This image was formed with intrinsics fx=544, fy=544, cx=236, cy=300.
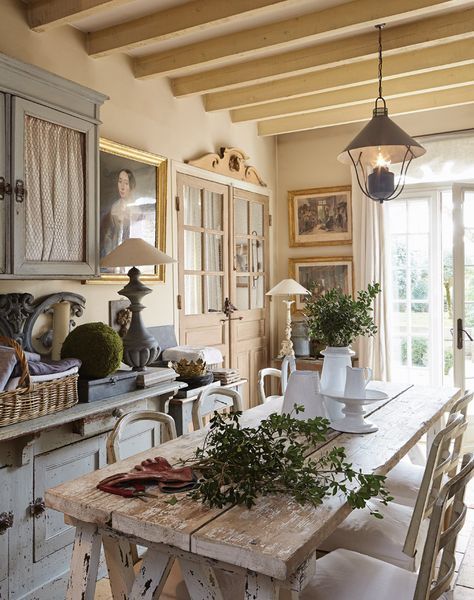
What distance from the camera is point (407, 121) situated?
15.3 ft

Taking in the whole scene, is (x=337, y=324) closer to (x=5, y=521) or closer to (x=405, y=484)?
(x=405, y=484)

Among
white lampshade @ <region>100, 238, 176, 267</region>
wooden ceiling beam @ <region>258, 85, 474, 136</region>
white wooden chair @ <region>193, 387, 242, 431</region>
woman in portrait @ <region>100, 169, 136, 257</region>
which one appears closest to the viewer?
white wooden chair @ <region>193, 387, 242, 431</region>

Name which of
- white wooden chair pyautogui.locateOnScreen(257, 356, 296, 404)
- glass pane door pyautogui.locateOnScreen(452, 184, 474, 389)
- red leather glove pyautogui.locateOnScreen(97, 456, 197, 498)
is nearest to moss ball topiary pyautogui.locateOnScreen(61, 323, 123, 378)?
white wooden chair pyautogui.locateOnScreen(257, 356, 296, 404)

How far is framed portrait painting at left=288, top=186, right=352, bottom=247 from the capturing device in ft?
16.2

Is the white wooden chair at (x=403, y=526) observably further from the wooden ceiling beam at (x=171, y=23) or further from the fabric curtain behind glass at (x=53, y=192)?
the wooden ceiling beam at (x=171, y=23)

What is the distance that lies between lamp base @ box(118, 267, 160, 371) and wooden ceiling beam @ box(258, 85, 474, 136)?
2.45m

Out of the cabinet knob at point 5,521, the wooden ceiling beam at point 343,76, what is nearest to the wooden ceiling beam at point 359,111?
the wooden ceiling beam at point 343,76

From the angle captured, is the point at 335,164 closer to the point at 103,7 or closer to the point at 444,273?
the point at 444,273

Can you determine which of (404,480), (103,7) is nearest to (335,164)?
(103,7)

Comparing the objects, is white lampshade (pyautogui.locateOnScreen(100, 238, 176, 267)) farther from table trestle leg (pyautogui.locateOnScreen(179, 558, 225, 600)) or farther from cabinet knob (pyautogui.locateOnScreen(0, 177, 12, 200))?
table trestle leg (pyautogui.locateOnScreen(179, 558, 225, 600))

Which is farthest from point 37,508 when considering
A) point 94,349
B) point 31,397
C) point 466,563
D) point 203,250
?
point 203,250

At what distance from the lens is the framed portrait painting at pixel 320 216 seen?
4.93 metres

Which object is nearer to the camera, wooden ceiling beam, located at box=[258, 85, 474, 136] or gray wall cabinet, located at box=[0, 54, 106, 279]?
gray wall cabinet, located at box=[0, 54, 106, 279]

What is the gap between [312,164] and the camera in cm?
509
